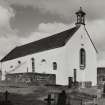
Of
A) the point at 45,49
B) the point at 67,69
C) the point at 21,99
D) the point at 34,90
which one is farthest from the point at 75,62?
the point at 21,99

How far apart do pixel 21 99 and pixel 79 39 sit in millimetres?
22602

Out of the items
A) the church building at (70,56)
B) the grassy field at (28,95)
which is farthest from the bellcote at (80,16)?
the grassy field at (28,95)

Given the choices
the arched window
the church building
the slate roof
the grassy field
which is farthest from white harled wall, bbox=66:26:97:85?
the grassy field

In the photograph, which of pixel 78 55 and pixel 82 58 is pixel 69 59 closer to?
pixel 78 55

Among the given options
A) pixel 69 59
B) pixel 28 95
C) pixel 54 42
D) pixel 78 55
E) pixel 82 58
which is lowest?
pixel 28 95

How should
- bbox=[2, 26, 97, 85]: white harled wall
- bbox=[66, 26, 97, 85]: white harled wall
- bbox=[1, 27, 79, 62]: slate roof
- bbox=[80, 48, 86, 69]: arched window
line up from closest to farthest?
bbox=[2, 26, 97, 85]: white harled wall, bbox=[66, 26, 97, 85]: white harled wall, bbox=[1, 27, 79, 62]: slate roof, bbox=[80, 48, 86, 69]: arched window

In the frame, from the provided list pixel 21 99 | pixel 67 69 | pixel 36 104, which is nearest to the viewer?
pixel 36 104

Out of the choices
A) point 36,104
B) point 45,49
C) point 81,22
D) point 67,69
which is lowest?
point 36,104

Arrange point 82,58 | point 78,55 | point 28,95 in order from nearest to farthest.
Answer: point 28,95 → point 78,55 → point 82,58

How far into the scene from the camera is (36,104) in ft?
80.0

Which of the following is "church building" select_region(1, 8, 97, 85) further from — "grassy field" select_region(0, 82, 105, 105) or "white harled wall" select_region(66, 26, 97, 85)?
"grassy field" select_region(0, 82, 105, 105)

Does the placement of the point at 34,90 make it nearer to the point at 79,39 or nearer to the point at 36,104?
the point at 36,104

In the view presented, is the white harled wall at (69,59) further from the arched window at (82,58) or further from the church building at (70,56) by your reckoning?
the arched window at (82,58)

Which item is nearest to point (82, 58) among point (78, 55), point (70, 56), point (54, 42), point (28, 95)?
point (78, 55)
